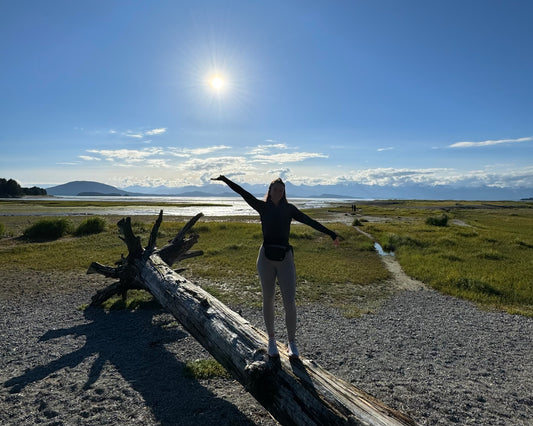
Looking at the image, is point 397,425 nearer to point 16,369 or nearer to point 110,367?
point 110,367

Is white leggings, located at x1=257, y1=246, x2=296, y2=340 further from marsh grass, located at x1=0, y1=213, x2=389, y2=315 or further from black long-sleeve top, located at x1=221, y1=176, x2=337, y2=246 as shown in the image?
marsh grass, located at x1=0, y1=213, x2=389, y2=315

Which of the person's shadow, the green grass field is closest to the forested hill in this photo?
the green grass field

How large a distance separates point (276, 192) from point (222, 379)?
184 inches

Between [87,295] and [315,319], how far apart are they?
10056 millimetres

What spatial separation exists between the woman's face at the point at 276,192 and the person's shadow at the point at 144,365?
13.6ft

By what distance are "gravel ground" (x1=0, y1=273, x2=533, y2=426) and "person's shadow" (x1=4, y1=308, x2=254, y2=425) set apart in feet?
0.09

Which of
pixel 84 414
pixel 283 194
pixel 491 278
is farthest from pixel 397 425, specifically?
pixel 491 278

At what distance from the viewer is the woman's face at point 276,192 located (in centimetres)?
578

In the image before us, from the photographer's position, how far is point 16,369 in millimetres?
7535

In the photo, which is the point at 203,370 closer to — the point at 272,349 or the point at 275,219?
the point at 272,349

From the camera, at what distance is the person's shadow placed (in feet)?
20.4

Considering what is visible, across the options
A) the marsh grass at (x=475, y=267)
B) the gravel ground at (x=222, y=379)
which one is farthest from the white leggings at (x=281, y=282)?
the marsh grass at (x=475, y=267)

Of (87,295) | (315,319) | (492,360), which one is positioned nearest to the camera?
(492,360)

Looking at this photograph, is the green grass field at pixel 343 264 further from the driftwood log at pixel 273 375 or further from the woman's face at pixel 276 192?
the woman's face at pixel 276 192
